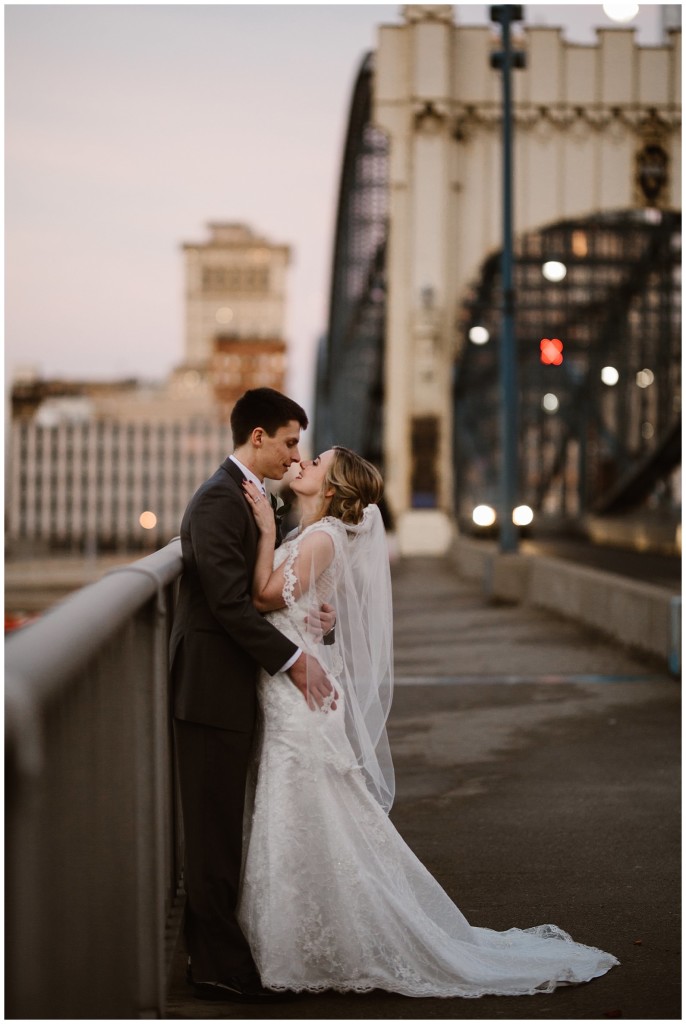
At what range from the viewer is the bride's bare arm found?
4.19 metres

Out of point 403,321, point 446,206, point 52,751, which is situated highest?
point 446,206

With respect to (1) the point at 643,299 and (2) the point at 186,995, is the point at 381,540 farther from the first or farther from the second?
(1) the point at 643,299

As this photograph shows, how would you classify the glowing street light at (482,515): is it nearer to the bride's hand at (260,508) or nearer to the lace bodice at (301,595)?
the lace bodice at (301,595)

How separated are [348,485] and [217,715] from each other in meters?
0.86

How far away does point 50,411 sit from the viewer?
183 m

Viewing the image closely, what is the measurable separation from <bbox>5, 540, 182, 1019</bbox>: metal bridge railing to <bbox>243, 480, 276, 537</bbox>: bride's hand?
0.91ft

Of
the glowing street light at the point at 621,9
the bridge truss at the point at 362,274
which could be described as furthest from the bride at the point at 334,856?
the bridge truss at the point at 362,274

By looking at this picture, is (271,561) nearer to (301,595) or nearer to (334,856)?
(301,595)

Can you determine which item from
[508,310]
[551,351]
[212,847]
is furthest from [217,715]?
[551,351]

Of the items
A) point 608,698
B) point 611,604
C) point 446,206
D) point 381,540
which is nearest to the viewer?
point 381,540

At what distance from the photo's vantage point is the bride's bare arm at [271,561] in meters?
4.19

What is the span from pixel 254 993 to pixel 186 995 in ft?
0.73

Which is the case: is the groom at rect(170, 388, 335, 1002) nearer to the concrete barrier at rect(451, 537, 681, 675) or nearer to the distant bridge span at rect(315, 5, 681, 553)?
the concrete barrier at rect(451, 537, 681, 675)

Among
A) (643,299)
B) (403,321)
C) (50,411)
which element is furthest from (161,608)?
(50,411)
